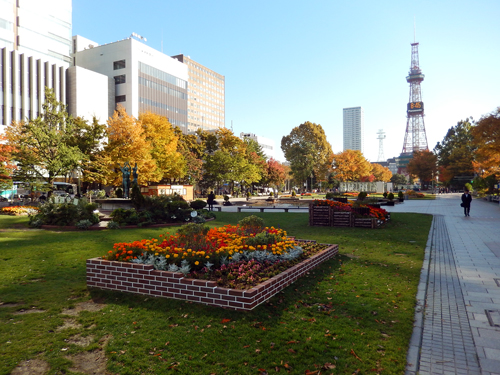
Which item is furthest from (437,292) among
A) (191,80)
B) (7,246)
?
(191,80)

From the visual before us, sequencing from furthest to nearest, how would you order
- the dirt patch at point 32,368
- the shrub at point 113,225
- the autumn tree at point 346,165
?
1. the autumn tree at point 346,165
2. the shrub at point 113,225
3. the dirt patch at point 32,368

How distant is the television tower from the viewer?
137 m

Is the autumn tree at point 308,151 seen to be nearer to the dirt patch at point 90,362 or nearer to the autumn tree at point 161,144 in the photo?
the autumn tree at point 161,144

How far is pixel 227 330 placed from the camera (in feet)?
13.3

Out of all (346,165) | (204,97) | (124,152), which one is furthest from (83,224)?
(204,97)

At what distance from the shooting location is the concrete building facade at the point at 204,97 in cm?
11956

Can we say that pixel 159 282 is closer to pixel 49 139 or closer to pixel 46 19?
pixel 49 139

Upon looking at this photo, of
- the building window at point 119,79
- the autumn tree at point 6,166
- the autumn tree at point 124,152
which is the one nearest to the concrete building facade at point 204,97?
the building window at point 119,79

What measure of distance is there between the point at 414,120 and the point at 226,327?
6124 inches

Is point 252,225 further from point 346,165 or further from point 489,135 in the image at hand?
point 346,165

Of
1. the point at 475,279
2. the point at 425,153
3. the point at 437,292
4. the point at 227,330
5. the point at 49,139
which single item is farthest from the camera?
the point at 425,153

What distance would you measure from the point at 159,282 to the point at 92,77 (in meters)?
61.4

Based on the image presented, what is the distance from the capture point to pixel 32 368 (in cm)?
330

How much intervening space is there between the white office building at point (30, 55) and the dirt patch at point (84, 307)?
54829 millimetres
